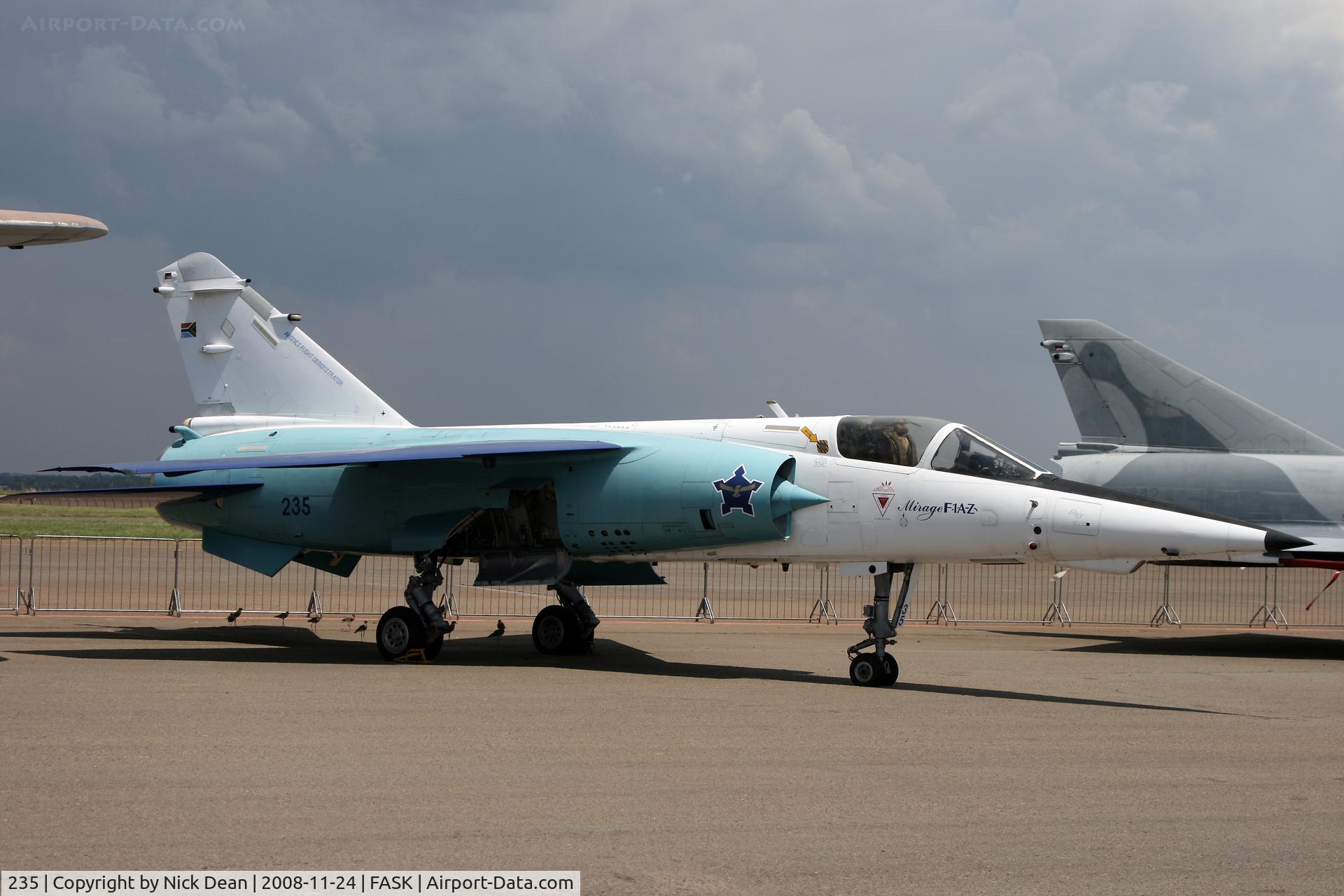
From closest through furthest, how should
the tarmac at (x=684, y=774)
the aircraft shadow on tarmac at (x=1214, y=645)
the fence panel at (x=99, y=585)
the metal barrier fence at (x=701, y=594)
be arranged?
1. the tarmac at (x=684, y=774)
2. the aircraft shadow on tarmac at (x=1214, y=645)
3. the fence panel at (x=99, y=585)
4. the metal barrier fence at (x=701, y=594)

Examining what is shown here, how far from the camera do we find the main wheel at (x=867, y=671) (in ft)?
38.8

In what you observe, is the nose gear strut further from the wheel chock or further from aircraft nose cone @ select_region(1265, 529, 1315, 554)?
aircraft nose cone @ select_region(1265, 529, 1315, 554)

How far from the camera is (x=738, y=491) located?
41.1 ft

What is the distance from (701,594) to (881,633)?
16.8m

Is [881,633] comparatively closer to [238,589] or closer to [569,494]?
[569,494]

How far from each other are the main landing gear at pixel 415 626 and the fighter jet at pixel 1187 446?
9.80m

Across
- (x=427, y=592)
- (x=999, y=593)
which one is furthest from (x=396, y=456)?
(x=999, y=593)

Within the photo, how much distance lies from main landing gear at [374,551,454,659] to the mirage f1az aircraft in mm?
23

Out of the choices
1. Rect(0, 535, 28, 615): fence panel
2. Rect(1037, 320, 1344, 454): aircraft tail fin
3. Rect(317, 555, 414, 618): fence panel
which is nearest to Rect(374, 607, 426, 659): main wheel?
Rect(317, 555, 414, 618): fence panel

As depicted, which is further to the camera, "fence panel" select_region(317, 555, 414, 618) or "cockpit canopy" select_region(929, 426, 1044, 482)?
"fence panel" select_region(317, 555, 414, 618)

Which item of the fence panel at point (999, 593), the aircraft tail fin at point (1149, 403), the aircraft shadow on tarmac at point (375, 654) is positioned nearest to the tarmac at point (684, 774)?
the aircraft shadow on tarmac at point (375, 654)

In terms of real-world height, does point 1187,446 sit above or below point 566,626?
above

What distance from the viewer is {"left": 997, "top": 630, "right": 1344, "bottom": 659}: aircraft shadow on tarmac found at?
16.9 meters

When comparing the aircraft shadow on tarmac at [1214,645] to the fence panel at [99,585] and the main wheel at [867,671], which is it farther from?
the fence panel at [99,585]
